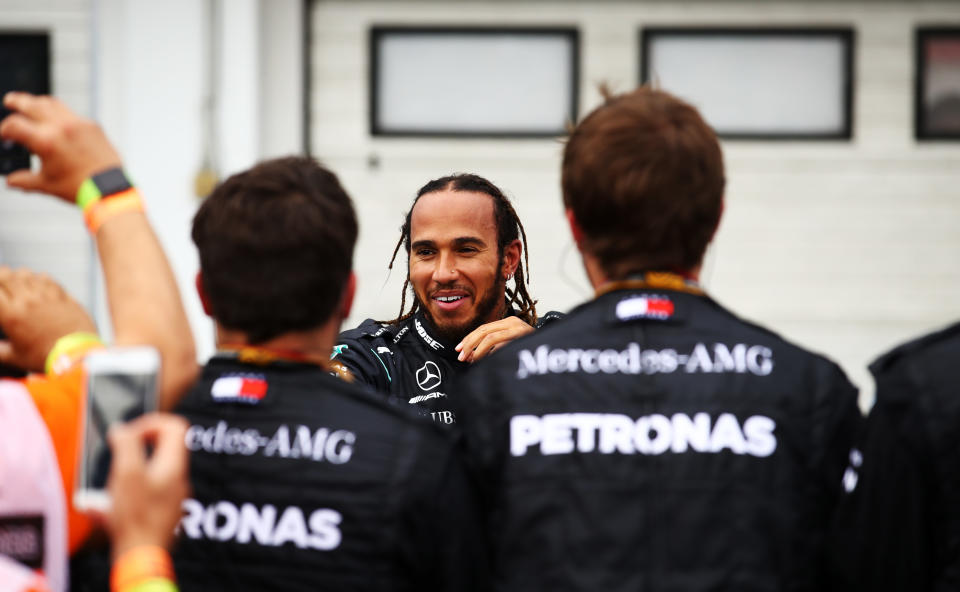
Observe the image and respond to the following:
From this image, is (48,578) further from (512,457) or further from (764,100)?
(764,100)

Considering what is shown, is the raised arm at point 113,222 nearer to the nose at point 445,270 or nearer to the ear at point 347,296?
the ear at point 347,296

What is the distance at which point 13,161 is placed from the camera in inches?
71.3

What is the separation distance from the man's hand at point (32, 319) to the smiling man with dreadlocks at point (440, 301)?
1710 mm

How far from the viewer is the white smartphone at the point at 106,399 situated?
4.97ft

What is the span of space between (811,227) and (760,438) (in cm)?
596

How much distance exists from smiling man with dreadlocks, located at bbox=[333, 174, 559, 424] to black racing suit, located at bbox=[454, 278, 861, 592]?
1521mm

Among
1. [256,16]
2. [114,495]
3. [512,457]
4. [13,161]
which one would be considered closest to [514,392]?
[512,457]

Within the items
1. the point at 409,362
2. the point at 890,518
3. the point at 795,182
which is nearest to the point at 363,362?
the point at 409,362

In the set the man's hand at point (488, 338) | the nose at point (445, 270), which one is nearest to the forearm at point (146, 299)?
the man's hand at point (488, 338)

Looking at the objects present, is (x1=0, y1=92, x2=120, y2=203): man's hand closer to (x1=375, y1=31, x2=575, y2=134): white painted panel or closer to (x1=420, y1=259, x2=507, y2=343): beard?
(x1=420, y1=259, x2=507, y2=343): beard

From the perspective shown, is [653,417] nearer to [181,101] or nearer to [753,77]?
[181,101]

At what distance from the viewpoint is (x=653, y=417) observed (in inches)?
74.3

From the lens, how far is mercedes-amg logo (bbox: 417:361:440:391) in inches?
142

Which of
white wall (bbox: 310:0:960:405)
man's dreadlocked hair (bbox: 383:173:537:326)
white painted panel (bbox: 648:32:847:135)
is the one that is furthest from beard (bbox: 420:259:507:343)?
white painted panel (bbox: 648:32:847:135)
